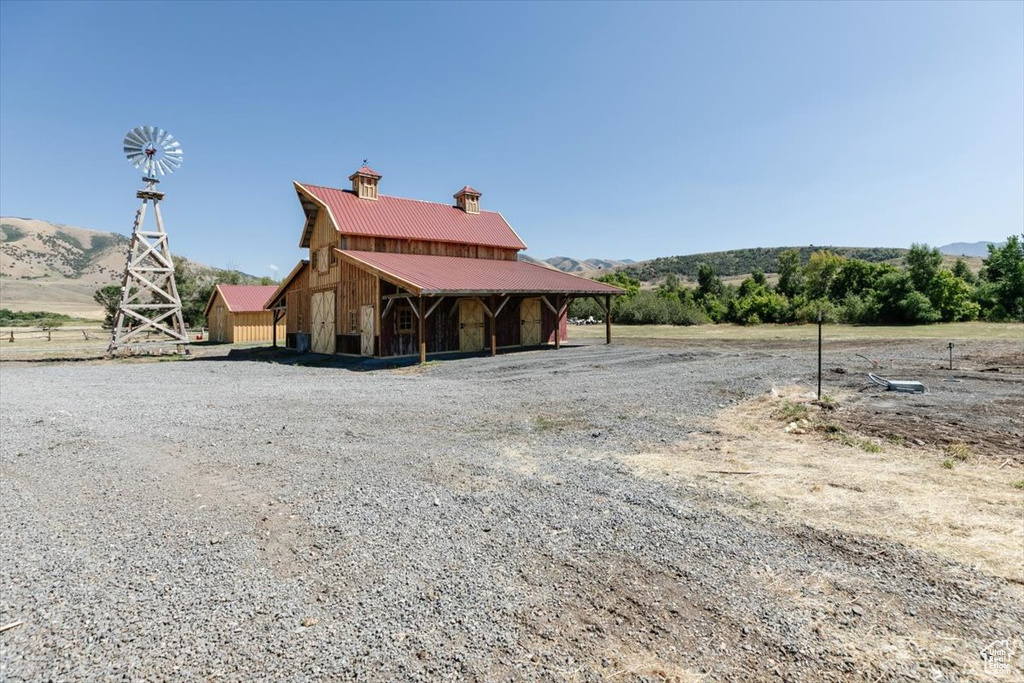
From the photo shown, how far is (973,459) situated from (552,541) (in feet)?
17.8

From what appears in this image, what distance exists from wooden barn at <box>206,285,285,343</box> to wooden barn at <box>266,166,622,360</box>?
312 inches

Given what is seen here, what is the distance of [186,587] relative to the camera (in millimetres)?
3488

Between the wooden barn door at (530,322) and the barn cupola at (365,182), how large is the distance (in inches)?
342

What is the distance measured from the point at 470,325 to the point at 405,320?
2.78 metres

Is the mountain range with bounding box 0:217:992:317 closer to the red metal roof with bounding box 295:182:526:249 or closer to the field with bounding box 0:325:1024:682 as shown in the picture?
the red metal roof with bounding box 295:182:526:249

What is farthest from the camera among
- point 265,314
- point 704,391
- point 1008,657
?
point 265,314

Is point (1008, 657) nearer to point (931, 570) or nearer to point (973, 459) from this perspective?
point (931, 570)

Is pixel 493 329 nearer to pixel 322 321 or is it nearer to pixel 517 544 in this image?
pixel 322 321

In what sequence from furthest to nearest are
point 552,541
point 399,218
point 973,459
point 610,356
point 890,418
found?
1. point 399,218
2. point 610,356
3. point 890,418
4. point 973,459
5. point 552,541

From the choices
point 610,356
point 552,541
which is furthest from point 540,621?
point 610,356

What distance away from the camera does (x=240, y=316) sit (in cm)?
3353

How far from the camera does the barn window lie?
2009 cm

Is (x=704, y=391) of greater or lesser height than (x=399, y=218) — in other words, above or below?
below

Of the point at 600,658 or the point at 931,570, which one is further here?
the point at 931,570
